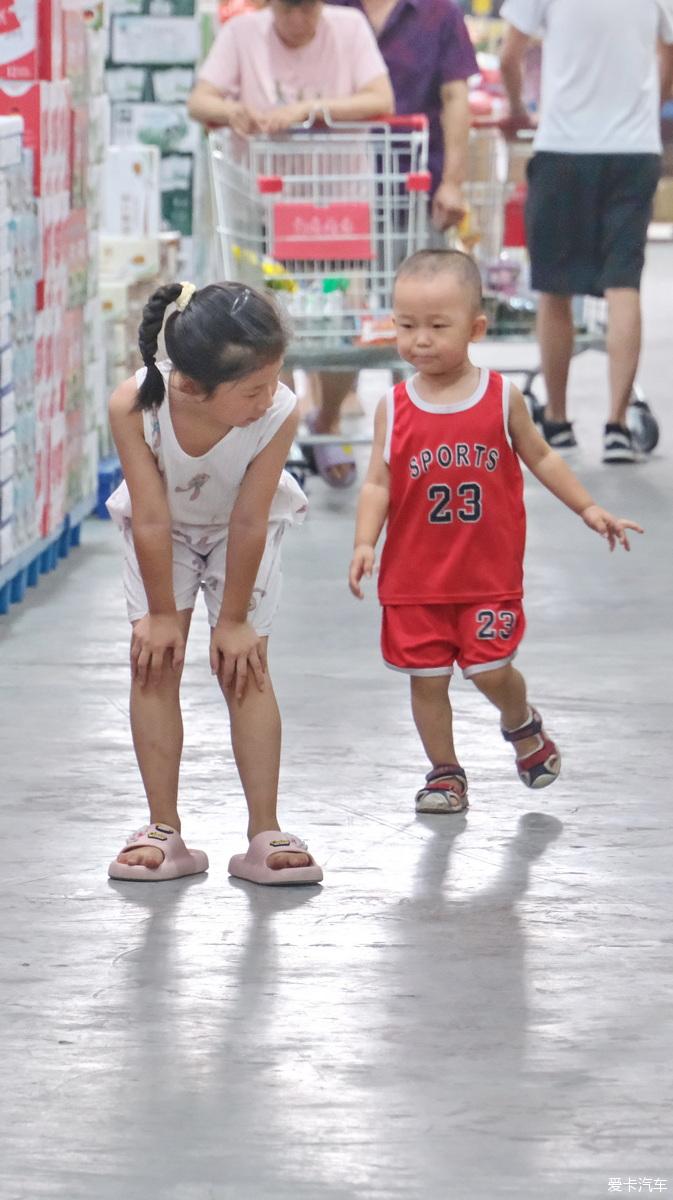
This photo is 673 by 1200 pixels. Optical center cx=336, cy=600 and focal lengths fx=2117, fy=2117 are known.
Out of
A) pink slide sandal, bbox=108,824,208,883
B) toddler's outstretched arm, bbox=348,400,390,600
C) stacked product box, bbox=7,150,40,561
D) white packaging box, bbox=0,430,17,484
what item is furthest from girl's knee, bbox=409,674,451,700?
stacked product box, bbox=7,150,40,561

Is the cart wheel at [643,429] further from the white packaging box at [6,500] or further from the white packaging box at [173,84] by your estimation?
the white packaging box at [6,500]

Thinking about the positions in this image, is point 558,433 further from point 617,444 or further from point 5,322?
point 5,322

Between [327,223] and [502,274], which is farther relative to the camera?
[502,274]

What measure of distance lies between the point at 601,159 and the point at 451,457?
3935 mm

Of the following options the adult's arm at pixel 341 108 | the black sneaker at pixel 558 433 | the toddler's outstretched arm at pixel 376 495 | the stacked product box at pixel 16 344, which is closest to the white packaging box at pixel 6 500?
the stacked product box at pixel 16 344

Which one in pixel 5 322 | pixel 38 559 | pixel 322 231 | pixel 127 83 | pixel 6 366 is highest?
pixel 127 83

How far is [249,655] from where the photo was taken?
3.45m

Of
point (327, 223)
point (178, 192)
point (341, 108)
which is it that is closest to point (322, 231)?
point (327, 223)

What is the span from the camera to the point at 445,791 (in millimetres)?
3797

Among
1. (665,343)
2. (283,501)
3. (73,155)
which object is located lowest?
(665,343)

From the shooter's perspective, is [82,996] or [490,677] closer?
[82,996]

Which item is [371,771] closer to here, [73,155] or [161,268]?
[73,155]

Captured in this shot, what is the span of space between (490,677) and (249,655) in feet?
1.94

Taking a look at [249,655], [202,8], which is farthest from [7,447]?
[202,8]
